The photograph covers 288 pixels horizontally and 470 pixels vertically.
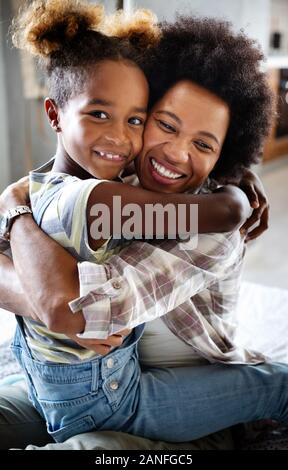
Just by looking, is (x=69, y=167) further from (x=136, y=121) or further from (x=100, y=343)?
(x=100, y=343)

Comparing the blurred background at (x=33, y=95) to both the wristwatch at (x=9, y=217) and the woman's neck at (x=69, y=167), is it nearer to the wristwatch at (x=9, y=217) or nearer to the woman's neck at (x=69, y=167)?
the woman's neck at (x=69, y=167)

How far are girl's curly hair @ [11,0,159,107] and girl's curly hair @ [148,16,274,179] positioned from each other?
0.05 m

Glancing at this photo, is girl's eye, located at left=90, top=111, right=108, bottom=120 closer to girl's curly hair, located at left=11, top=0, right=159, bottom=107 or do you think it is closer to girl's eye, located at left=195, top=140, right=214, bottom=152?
girl's curly hair, located at left=11, top=0, right=159, bottom=107

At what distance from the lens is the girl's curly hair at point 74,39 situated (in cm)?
95

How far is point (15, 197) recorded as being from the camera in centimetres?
101

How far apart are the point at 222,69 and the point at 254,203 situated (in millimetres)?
278

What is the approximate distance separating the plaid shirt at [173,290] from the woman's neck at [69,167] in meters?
A: 0.19

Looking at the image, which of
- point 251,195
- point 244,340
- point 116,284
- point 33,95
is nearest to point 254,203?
point 251,195

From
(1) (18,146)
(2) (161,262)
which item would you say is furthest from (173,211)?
(1) (18,146)

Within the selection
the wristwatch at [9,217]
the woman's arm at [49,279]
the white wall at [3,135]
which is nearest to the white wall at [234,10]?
the white wall at [3,135]

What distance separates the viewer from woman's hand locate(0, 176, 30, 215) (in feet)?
3.26

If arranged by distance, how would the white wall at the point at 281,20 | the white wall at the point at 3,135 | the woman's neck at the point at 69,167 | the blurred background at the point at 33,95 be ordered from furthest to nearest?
the white wall at the point at 281,20
the white wall at the point at 3,135
the blurred background at the point at 33,95
the woman's neck at the point at 69,167

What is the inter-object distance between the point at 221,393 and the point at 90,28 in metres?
0.73

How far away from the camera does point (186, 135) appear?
100cm
